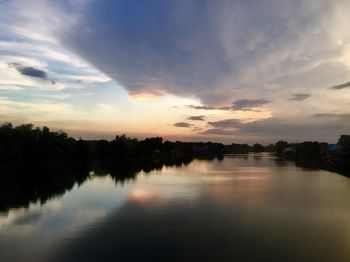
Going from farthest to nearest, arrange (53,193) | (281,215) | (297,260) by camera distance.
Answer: (53,193), (281,215), (297,260)

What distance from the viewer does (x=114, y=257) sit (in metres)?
11.5

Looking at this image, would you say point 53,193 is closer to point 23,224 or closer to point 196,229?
point 23,224

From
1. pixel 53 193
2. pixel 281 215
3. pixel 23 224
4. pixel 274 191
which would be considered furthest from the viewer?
pixel 274 191

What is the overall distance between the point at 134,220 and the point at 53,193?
10.9m

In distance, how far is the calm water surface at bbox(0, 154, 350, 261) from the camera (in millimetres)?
11906

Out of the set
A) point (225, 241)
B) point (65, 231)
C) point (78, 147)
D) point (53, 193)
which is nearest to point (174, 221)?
point (225, 241)

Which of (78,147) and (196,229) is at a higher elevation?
(78,147)

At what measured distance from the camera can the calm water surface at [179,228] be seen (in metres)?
11.9

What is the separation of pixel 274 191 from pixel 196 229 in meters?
13.8

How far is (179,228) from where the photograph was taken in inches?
587

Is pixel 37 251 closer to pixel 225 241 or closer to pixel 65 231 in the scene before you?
pixel 65 231

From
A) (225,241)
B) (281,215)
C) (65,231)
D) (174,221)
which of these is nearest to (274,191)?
(281,215)

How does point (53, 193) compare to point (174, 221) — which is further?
point (53, 193)

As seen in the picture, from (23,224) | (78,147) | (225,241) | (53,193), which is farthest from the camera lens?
(78,147)
